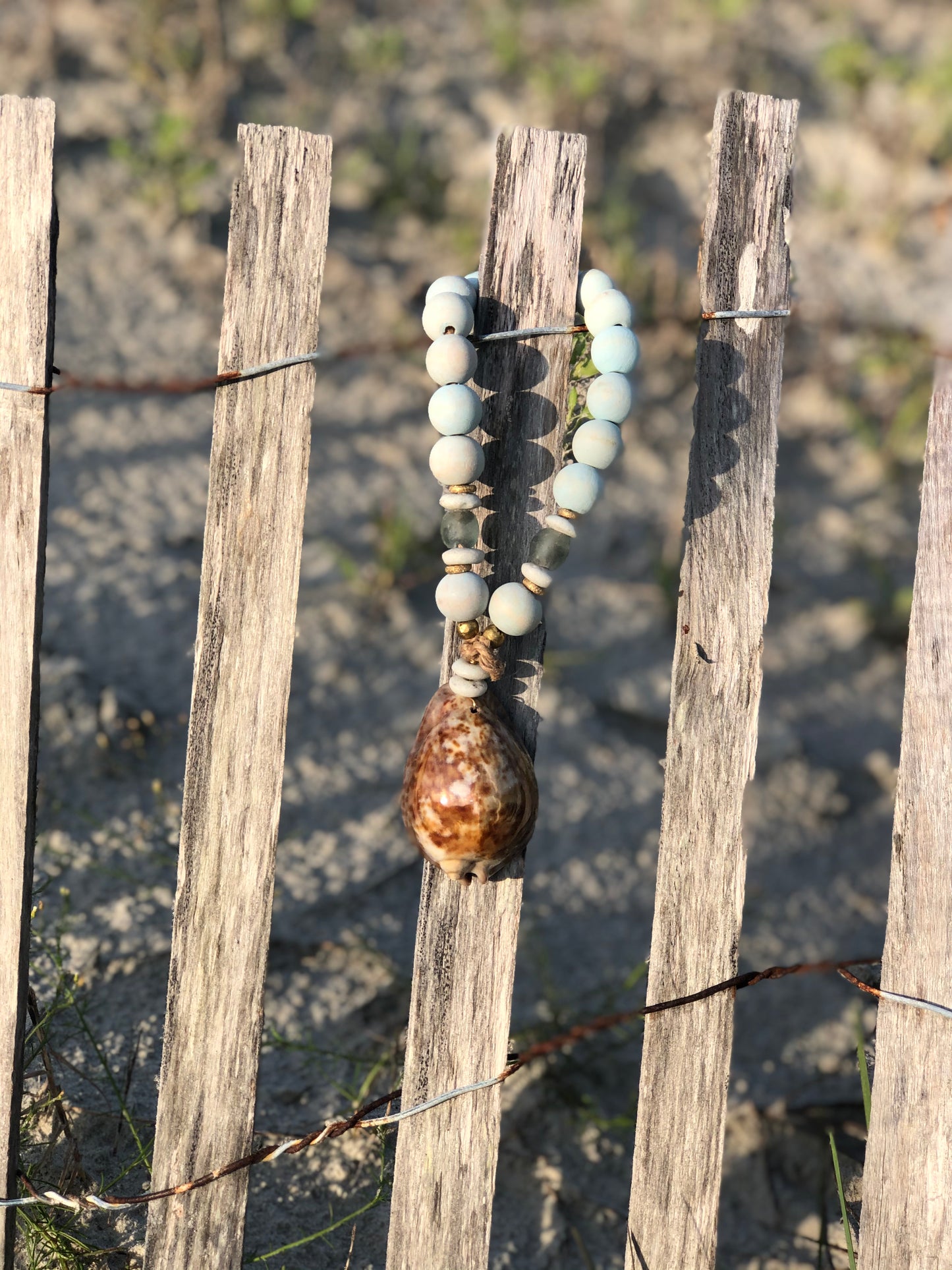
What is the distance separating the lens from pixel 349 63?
4250 millimetres

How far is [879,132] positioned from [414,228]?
2070mm

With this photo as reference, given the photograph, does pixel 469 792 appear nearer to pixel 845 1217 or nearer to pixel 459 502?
pixel 459 502

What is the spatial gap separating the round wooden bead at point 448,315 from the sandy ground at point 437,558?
1.21 m

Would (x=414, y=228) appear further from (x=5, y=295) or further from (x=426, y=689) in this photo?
(x=5, y=295)

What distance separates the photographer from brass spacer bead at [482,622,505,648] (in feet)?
5.01

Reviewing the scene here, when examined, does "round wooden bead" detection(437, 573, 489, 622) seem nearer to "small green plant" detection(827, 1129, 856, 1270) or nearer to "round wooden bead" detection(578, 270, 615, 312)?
"round wooden bead" detection(578, 270, 615, 312)

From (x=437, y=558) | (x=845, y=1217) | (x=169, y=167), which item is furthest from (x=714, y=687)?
(x=169, y=167)

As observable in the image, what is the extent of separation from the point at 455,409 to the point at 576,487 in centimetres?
21

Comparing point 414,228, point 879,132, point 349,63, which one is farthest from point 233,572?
point 879,132

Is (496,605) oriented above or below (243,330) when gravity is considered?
below

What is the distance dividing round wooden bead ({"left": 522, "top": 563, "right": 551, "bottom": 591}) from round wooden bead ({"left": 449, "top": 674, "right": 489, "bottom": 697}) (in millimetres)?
164

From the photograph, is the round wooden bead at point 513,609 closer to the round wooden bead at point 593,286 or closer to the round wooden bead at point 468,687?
the round wooden bead at point 468,687

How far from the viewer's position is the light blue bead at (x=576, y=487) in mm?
1508

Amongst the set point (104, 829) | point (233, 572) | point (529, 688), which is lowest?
point (104, 829)
